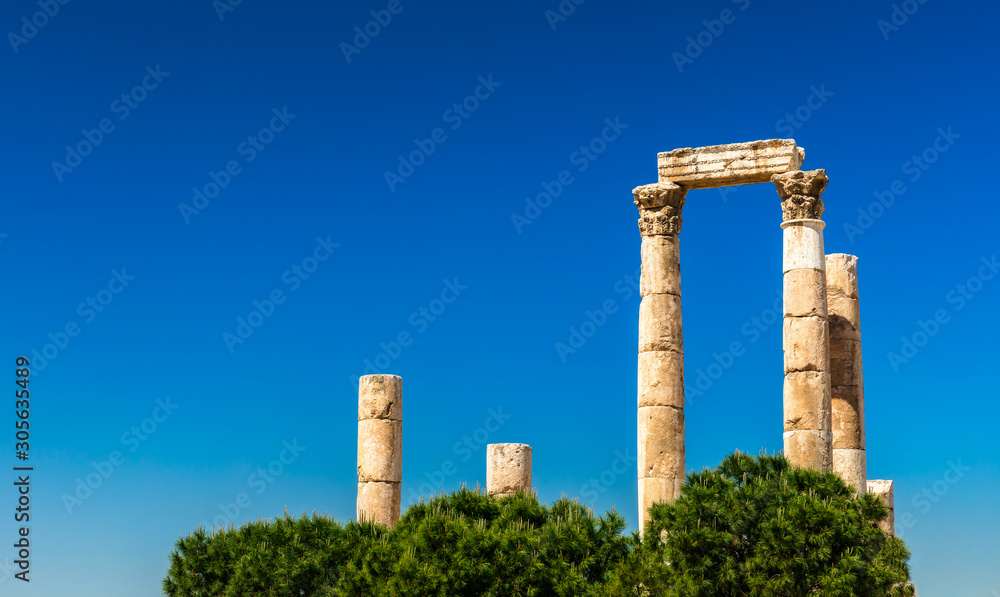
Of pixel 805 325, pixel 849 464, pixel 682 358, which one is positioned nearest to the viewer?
pixel 805 325

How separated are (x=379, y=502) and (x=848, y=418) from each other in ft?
38.4

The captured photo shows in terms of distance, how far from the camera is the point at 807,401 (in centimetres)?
2903

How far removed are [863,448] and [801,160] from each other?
7493mm

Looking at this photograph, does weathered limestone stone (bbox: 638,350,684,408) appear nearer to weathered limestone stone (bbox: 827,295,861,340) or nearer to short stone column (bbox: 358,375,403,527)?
weathered limestone stone (bbox: 827,295,861,340)

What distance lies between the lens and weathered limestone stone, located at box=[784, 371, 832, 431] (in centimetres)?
2891

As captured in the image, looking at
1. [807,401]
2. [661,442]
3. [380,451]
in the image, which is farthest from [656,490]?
[380,451]

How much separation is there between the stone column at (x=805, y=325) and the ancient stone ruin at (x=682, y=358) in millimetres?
23

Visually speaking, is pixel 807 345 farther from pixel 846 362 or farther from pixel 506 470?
pixel 506 470

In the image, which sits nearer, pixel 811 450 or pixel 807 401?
pixel 811 450

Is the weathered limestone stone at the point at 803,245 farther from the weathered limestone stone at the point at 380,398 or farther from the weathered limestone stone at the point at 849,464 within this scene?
the weathered limestone stone at the point at 380,398

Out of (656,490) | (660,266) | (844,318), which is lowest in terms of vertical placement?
(656,490)

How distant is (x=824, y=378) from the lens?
1154 inches

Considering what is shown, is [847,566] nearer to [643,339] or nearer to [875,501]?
[875,501]

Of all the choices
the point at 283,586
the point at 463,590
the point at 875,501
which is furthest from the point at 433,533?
the point at 875,501
